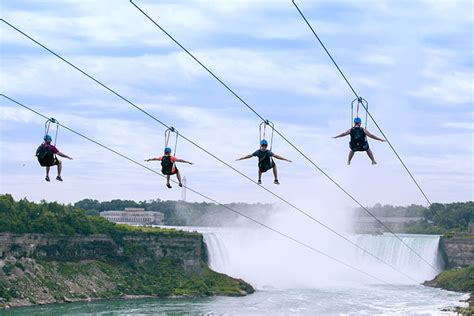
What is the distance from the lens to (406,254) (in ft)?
405

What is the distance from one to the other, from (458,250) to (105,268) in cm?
4557

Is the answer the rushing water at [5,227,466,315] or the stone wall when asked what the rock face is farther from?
the stone wall

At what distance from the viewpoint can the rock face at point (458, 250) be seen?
382 feet

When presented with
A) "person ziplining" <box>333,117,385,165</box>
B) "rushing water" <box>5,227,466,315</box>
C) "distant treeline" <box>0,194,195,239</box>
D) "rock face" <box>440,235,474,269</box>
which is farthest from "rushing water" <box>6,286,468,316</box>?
"person ziplining" <box>333,117,385,165</box>

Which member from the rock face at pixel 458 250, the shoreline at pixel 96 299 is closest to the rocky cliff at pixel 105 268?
the shoreline at pixel 96 299

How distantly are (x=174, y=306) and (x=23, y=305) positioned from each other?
13.8 meters

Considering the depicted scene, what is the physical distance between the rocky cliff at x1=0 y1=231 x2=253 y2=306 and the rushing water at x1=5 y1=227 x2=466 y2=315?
3.61 meters

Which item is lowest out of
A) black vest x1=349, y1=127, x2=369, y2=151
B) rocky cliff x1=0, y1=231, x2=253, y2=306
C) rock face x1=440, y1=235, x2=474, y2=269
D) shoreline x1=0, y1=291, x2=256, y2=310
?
shoreline x1=0, y1=291, x2=256, y2=310

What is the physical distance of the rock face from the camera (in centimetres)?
11656

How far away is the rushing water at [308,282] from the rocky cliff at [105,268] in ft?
11.9

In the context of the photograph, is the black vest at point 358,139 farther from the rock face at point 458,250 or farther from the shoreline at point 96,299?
the rock face at point 458,250

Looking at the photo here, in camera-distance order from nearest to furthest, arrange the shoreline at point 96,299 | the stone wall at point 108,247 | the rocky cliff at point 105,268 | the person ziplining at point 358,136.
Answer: the person ziplining at point 358,136 < the shoreline at point 96,299 < the rocky cliff at point 105,268 < the stone wall at point 108,247

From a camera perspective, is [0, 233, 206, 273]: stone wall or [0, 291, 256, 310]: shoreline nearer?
[0, 291, 256, 310]: shoreline

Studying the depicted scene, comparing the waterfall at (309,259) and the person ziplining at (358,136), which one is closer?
the person ziplining at (358,136)
